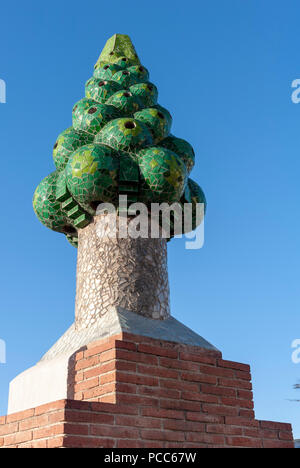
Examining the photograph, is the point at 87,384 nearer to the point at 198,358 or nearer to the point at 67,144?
the point at 198,358

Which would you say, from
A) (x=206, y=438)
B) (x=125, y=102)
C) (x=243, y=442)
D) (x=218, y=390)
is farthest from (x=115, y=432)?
(x=125, y=102)

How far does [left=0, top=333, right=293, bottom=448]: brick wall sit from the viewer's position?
118 inches

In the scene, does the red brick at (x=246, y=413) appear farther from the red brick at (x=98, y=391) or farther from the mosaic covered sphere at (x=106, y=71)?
the mosaic covered sphere at (x=106, y=71)

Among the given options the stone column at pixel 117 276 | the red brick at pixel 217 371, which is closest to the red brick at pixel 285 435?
the red brick at pixel 217 371

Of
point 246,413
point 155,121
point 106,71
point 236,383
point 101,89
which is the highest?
point 106,71

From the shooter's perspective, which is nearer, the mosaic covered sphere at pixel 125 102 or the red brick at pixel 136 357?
the red brick at pixel 136 357

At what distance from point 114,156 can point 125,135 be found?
0.83 ft

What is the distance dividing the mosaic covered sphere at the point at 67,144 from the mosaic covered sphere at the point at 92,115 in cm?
8

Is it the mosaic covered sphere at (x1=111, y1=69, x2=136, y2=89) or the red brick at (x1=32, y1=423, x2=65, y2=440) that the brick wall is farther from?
the mosaic covered sphere at (x1=111, y1=69, x2=136, y2=89)

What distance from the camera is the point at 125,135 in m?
4.52

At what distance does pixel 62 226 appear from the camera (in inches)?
193

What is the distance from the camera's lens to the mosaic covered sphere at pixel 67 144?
4.73 meters

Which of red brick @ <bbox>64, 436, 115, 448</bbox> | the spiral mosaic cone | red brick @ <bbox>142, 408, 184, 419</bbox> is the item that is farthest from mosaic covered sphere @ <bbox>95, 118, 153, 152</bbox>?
red brick @ <bbox>64, 436, 115, 448</bbox>

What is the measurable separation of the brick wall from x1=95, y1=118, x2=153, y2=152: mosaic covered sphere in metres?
1.85
